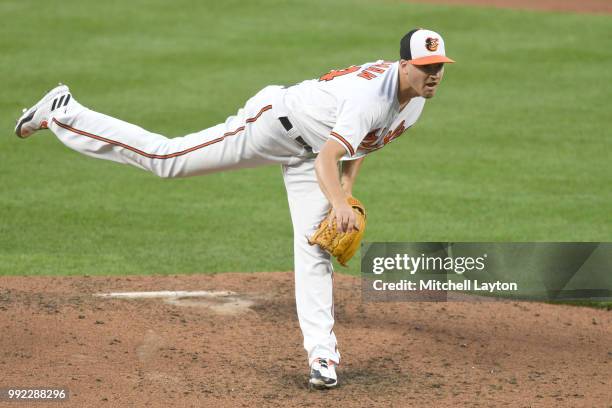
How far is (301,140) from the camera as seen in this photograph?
5.32 meters

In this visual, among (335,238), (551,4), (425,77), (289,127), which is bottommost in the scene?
(335,238)

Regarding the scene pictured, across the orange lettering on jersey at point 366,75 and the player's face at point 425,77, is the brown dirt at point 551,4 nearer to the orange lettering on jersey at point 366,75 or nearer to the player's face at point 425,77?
the orange lettering on jersey at point 366,75

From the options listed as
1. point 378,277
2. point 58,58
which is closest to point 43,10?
point 58,58

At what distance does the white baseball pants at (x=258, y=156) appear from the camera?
5320 mm

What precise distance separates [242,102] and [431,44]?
23.5 ft

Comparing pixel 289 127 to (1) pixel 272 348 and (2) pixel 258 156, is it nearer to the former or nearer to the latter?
(2) pixel 258 156

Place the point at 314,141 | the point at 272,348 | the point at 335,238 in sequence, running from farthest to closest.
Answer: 1. the point at 272,348
2. the point at 314,141
3. the point at 335,238

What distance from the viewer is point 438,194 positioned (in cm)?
927

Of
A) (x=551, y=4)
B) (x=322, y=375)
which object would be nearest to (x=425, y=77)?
(x=322, y=375)

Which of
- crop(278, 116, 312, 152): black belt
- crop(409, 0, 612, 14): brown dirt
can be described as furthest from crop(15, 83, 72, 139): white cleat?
crop(409, 0, 612, 14): brown dirt

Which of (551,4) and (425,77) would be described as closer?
(425,77)

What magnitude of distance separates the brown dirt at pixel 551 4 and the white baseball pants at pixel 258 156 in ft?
39.9

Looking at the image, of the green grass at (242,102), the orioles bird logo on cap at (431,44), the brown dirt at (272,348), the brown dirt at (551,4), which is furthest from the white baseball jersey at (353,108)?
the brown dirt at (551,4)

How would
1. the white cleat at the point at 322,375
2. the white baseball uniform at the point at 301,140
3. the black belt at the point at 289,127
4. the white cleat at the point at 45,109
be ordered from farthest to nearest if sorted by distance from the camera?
1. the white cleat at the point at 45,109
2. the black belt at the point at 289,127
3. the white cleat at the point at 322,375
4. the white baseball uniform at the point at 301,140
